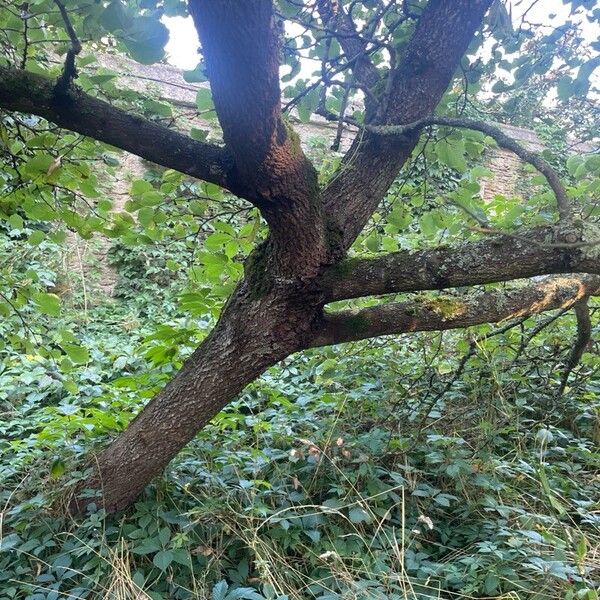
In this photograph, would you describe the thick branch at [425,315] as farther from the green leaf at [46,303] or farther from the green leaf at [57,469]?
the green leaf at [57,469]

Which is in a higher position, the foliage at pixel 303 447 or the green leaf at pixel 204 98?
the green leaf at pixel 204 98

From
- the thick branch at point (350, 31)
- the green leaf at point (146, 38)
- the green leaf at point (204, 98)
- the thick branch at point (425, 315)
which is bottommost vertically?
the thick branch at point (425, 315)

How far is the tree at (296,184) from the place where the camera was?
3.93 feet

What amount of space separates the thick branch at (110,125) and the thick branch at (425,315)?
679 millimetres

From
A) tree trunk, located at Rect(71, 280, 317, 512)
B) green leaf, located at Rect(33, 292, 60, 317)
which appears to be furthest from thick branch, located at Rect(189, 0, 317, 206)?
green leaf, located at Rect(33, 292, 60, 317)

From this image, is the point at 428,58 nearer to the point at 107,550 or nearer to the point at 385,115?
the point at 385,115

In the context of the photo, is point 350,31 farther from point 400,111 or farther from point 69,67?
point 69,67

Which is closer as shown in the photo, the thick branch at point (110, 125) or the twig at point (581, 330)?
the thick branch at point (110, 125)

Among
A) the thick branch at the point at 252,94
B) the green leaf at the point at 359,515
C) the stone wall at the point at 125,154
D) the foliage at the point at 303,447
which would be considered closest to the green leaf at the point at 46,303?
the foliage at the point at 303,447

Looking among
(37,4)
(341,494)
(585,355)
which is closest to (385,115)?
(37,4)

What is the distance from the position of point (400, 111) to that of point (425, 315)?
2.61ft

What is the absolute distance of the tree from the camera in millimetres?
1199

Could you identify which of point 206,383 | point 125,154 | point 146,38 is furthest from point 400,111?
point 125,154

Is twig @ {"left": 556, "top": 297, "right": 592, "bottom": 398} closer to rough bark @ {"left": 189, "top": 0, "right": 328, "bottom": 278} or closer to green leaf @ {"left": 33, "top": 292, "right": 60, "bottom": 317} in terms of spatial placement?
rough bark @ {"left": 189, "top": 0, "right": 328, "bottom": 278}
